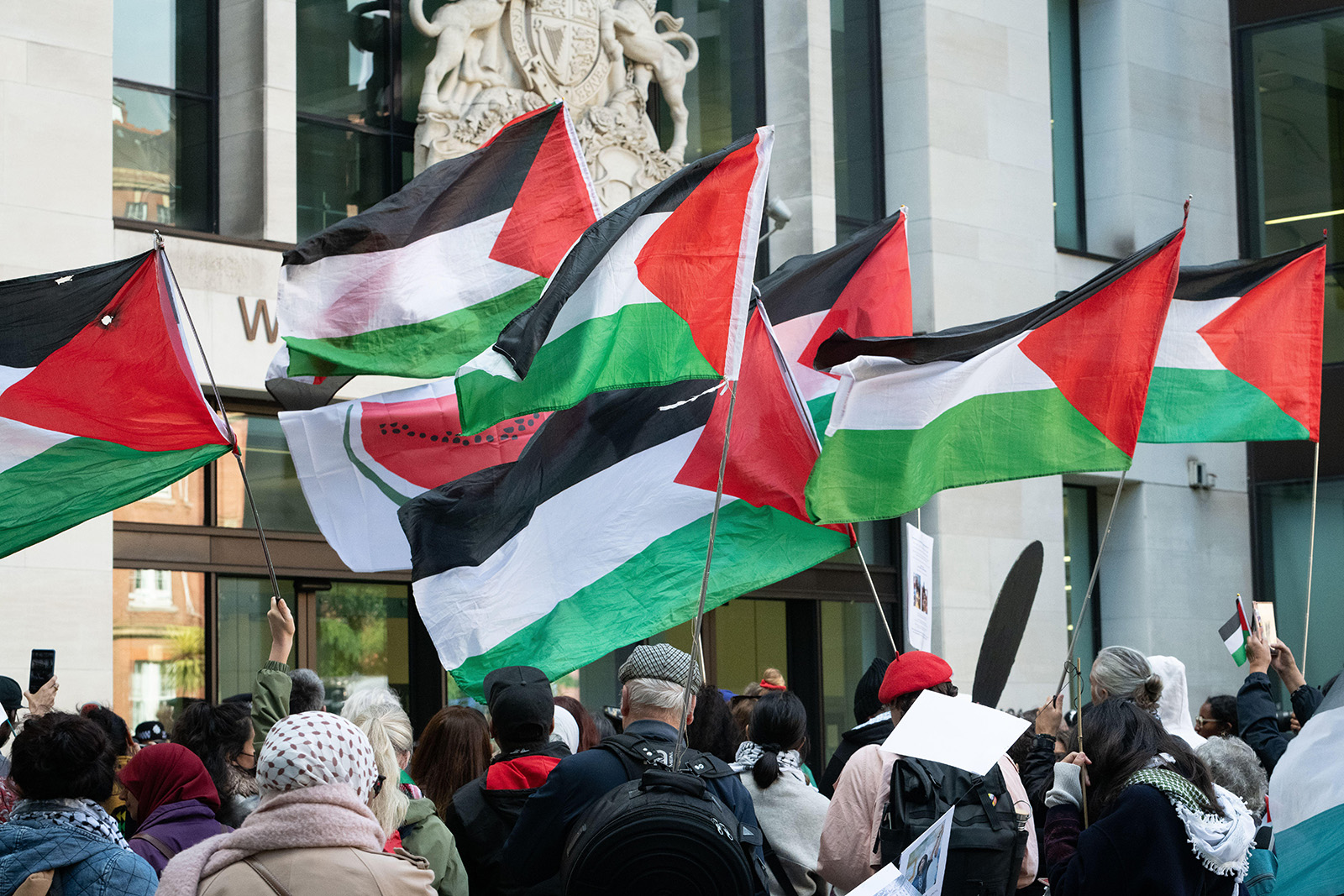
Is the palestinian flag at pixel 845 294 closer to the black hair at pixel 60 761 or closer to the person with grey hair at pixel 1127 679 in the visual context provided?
the person with grey hair at pixel 1127 679

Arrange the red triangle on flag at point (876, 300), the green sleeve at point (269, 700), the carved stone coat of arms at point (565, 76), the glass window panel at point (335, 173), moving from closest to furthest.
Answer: the green sleeve at point (269, 700), the red triangle on flag at point (876, 300), the glass window panel at point (335, 173), the carved stone coat of arms at point (565, 76)

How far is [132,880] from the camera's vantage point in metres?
4.66

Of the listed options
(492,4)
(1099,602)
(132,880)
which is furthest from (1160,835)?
(1099,602)

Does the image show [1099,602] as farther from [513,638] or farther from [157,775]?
[157,775]

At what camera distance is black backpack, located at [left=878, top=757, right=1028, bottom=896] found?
5426mm

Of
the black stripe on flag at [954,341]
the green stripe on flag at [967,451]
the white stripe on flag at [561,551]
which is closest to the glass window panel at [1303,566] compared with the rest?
the black stripe on flag at [954,341]

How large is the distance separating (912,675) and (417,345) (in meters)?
3.46

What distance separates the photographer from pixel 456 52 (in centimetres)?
1455

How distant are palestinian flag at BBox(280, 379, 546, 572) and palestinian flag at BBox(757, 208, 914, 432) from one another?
4.56 ft

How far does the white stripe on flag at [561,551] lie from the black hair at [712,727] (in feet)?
3.21

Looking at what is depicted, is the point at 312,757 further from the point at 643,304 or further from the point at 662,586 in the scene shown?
the point at 662,586

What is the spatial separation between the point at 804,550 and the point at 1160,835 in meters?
2.61

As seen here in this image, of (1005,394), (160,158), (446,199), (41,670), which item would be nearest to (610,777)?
(1005,394)

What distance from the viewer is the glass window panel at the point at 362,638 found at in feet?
46.3
